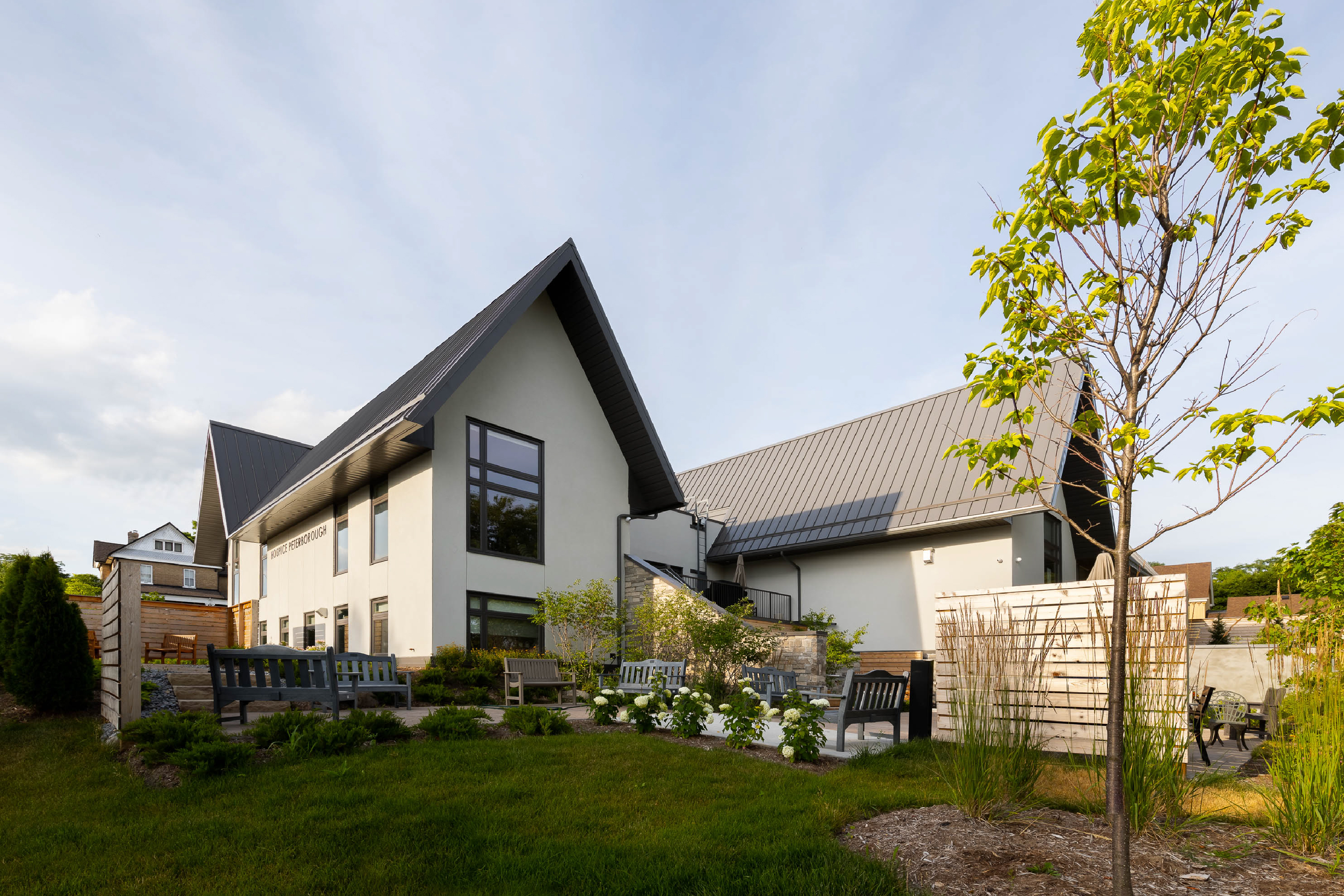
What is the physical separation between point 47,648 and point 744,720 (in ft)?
25.3

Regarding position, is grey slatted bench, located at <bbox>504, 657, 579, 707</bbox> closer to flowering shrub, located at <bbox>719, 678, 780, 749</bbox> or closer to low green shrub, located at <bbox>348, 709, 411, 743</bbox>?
low green shrub, located at <bbox>348, 709, 411, 743</bbox>

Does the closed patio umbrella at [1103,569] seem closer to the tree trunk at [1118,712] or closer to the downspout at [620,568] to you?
the tree trunk at [1118,712]

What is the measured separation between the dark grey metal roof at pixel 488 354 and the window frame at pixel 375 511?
233mm

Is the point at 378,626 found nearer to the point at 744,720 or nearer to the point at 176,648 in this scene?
the point at 176,648

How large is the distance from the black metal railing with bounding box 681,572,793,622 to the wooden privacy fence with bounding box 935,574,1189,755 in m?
12.7

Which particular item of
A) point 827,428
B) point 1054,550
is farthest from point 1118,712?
point 827,428

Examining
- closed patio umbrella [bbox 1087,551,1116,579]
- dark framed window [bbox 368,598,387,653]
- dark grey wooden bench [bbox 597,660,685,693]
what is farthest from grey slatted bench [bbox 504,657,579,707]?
closed patio umbrella [bbox 1087,551,1116,579]

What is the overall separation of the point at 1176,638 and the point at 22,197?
1297cm

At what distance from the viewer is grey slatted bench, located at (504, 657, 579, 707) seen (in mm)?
10594

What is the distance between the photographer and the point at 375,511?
14.6 metres

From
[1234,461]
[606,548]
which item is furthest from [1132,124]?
[606,548]

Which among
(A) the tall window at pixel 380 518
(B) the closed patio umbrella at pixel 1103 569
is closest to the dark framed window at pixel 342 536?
(A) the tall window at pixel 380 518

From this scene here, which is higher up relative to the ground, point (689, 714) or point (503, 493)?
point (503, 493)

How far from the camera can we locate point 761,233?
37.8 feet
